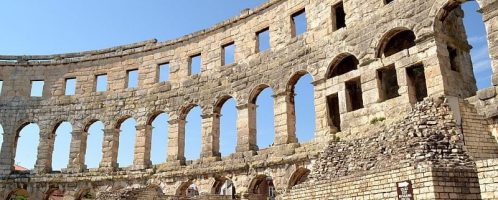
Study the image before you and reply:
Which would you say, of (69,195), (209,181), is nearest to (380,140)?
(209,181)

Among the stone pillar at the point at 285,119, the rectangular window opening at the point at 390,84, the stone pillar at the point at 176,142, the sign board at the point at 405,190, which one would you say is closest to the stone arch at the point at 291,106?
the stone pillar at the point at 285,119

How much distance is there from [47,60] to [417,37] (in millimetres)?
18747

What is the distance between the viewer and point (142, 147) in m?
19.8

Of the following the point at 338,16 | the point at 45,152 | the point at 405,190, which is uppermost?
the point at 338,16

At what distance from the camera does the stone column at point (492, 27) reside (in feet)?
34.5

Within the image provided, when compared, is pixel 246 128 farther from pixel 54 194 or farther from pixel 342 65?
pixel 54 194

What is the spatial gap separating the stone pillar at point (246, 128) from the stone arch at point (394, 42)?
215 inches

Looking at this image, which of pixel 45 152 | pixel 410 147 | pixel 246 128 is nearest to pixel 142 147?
pixel 45 152

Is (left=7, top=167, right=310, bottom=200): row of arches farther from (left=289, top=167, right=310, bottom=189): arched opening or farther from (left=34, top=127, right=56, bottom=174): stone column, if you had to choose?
(left=34, top=127, right=56, bottom=174): stone column

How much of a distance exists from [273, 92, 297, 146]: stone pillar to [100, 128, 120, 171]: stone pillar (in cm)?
848

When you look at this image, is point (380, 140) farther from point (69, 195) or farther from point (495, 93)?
point (69, 195)

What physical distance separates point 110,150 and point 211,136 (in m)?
5.49

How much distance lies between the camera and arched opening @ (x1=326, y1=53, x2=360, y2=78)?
14930mm

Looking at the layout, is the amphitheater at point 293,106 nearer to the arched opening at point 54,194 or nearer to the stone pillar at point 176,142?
the stone pillar at point 176,142
